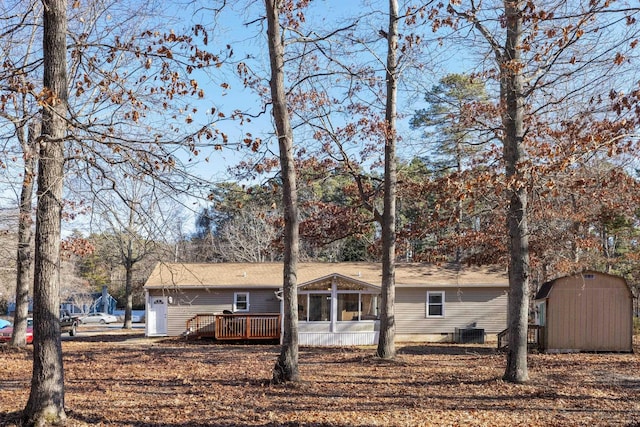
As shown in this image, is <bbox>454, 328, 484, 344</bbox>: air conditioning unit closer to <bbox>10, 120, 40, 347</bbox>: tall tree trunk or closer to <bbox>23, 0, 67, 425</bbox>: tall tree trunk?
<bbox>10, 120, 40, 347</bbox>: tall tree trunk

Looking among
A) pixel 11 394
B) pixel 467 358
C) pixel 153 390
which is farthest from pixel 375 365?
pixel 11 394

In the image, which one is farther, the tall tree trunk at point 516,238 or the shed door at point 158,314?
the shed door at point 158,314

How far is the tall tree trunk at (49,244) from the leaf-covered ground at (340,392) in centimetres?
45

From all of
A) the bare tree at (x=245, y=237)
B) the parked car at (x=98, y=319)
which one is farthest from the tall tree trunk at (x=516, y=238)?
the parked car at (x=98, y=319)

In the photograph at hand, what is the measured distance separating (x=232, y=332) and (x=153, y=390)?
43.9 feet

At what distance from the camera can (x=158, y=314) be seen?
2820cm

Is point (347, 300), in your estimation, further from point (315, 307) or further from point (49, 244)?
point (49, 244)

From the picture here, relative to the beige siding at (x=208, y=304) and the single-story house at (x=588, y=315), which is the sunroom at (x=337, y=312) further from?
the single-story house at (x=588, y=315)

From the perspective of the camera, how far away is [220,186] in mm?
7105

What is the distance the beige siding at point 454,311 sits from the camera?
26.0 meters

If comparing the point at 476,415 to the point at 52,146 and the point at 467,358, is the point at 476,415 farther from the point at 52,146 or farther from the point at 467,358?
the point at 467,358

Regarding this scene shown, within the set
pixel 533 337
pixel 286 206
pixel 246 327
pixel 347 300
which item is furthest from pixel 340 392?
pixel 347 300

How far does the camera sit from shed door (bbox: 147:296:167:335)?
2790 cm

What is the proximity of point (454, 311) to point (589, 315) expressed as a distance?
702 centimetres
